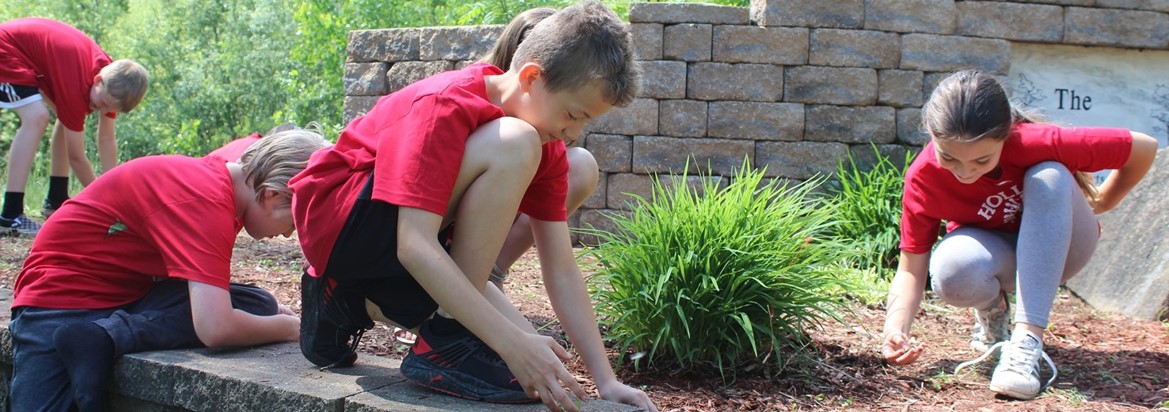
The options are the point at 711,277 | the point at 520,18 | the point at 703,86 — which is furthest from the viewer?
the point at 703,86

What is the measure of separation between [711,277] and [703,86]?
2.55 m

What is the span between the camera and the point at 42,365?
205 centimetres

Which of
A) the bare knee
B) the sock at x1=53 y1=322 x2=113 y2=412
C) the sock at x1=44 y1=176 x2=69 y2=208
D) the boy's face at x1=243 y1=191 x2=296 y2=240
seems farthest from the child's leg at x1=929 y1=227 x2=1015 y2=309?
the sock at x1=44 y1=176 x2=69 y2=208

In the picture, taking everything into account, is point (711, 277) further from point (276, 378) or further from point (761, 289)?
point (276, 378)

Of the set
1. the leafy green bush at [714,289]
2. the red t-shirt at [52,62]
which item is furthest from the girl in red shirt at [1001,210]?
the red t-shirt at [52,62]

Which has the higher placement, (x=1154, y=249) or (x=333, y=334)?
(x=333, y=334)

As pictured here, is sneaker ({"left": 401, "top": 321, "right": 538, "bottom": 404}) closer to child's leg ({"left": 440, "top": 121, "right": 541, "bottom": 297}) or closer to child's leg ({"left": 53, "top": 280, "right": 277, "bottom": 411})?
child's leg ({"left": 440, "top": 121, "right": 541, "bottom": 297})

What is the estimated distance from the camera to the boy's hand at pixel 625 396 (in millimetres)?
1918

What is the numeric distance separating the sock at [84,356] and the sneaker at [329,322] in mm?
442

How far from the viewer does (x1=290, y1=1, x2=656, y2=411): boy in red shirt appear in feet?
5.28

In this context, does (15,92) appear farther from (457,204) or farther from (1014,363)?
(1014,363)

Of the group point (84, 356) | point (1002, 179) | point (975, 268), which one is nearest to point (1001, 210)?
point (1002, 179)

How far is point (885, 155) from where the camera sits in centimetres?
495

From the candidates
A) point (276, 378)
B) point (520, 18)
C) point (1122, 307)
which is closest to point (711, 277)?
point (520, 18)
